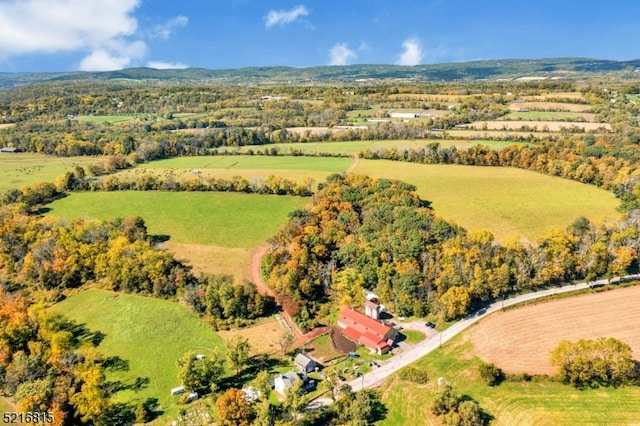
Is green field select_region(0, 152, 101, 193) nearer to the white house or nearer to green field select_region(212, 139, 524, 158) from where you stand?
green field select_region(212, 139, 524, 158)

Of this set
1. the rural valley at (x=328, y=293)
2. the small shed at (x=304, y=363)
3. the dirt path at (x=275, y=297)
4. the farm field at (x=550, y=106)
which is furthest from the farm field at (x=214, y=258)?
the farm field at (x=550, y=106)

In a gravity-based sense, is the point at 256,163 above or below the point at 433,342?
above

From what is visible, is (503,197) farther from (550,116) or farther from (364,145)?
(550,116)

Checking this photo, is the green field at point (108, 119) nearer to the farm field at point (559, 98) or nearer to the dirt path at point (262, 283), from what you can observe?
the dirt path at point (262, 283)

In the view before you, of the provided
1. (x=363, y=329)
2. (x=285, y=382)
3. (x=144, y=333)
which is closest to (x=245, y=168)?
(x=144, y=333)

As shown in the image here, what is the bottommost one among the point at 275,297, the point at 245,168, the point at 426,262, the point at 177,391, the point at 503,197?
the point at 177,391

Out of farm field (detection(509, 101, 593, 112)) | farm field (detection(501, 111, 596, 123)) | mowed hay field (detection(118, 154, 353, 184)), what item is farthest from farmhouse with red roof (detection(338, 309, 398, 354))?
farm field (detection(509, 101, 593, 112))

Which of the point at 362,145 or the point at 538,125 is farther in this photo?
the point at 538,125
